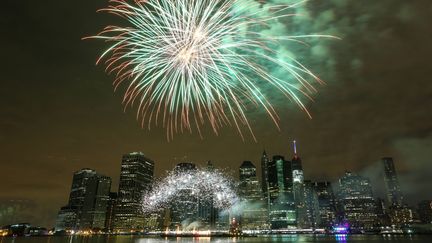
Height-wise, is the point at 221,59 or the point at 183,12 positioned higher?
the point at 183,12

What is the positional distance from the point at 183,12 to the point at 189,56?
370cm

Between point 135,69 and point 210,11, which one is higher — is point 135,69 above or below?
below

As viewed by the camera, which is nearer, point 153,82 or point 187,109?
point 187,109

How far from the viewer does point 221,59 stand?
29.4 meters

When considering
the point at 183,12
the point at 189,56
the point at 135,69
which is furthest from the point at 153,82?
the point at 183,12

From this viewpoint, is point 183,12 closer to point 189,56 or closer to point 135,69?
point 189,56

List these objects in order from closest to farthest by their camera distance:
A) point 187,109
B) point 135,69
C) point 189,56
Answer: point 187,109
point 189,56
point 135,69

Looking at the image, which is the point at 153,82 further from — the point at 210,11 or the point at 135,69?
the point at 210,11

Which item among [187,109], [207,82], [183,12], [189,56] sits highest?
[183,12]

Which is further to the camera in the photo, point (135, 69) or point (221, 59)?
point (135, 69)

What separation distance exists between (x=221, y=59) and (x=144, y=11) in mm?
8058

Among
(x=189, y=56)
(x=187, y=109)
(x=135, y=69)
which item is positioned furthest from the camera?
(x=135, y=69)

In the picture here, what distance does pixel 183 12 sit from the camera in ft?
94.4

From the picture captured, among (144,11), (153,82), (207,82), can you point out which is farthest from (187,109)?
(144,11)
